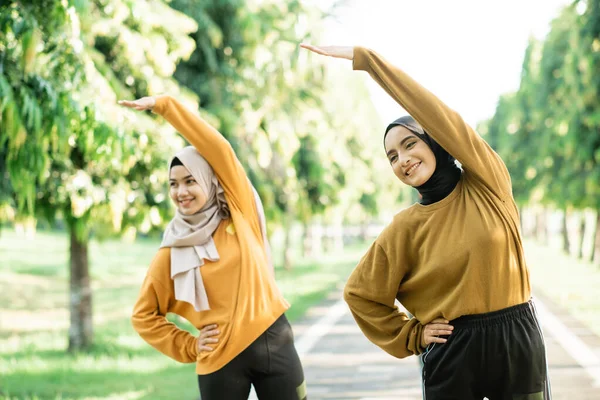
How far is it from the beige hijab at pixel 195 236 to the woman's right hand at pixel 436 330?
1166 millimetres

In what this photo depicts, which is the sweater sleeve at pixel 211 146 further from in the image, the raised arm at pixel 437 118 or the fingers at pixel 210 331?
the raised arm at pixel 437 118

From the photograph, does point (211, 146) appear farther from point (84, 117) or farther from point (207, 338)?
point (84, 117)

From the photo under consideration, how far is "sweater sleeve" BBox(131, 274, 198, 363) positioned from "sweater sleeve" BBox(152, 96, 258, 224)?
60 cm

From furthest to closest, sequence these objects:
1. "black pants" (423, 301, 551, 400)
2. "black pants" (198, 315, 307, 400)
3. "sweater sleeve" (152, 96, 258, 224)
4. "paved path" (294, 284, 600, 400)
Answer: "paved path" (294, 284, 600, 400)
"sweater sleeve" (152, 96, 258, 224)
"black pants" (198, 315, 307, 400)
"black pants" (423, 301, 551, 400)

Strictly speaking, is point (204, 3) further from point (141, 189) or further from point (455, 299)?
point (455, 299)

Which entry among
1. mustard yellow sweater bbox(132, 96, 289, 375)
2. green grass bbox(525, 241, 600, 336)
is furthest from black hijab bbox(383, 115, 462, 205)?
green grass bbox(525, 241, 600, 336)

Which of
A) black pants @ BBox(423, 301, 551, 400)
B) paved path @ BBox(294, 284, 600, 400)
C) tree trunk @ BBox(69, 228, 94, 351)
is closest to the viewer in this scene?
black pants @ BBox(423, 301, 551, 400)

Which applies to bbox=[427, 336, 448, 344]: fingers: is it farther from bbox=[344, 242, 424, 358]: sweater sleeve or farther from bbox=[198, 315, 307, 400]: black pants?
bbox=[198, 315, 307, 400]: black pants

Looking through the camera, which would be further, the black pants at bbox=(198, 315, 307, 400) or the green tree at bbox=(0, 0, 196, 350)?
the green tree at bbox=(0, 0, 196, 350)

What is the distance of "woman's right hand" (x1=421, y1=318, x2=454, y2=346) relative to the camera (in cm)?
311

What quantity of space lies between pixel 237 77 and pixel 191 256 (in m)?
6.75

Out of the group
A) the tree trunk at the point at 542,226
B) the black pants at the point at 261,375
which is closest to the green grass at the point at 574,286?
the black pants at the point at 261,375

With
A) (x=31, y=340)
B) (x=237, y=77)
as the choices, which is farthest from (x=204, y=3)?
(x=31, y=340)

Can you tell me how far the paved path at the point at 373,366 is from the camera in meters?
7.28
